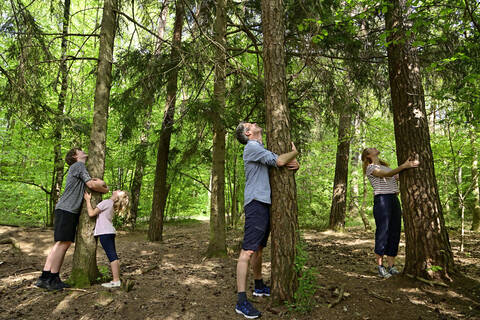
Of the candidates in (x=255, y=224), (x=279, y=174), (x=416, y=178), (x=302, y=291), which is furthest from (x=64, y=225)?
(x=416, y=178)

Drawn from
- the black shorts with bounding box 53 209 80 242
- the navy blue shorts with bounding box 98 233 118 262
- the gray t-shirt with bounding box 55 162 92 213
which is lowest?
the navy blue shorts with bounding box 98 233 118 262

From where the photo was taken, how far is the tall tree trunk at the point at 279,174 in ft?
10.4

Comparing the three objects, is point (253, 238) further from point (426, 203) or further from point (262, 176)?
point (426, 203)

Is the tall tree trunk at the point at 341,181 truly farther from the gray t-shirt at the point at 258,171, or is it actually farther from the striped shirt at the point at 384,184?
the gray t-shirt at the point at 258,171

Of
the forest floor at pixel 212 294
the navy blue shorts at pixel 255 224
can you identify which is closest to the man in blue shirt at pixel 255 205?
the navy blue shorts at pixel 255 224

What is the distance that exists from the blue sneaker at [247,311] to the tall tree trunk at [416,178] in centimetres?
228

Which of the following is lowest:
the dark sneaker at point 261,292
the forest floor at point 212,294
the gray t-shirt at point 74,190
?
the forest floor at point 212,294

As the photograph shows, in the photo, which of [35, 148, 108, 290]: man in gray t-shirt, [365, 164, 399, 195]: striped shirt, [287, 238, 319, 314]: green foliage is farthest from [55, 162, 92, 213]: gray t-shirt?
[365, 164, 399, 195]: striped shirt

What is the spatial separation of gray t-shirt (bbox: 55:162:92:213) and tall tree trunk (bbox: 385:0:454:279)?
443cm

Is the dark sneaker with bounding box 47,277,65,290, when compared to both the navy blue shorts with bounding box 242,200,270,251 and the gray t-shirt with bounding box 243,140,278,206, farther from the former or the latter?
the gray t-shirt with bounding box 243,140,278,206

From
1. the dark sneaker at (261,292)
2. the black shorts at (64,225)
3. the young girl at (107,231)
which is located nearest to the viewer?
the dark sneaker at (261,292)

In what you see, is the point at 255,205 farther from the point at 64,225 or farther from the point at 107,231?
the point at 64,225

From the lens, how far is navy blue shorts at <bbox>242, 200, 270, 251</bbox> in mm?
3211

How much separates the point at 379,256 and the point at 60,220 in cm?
470
